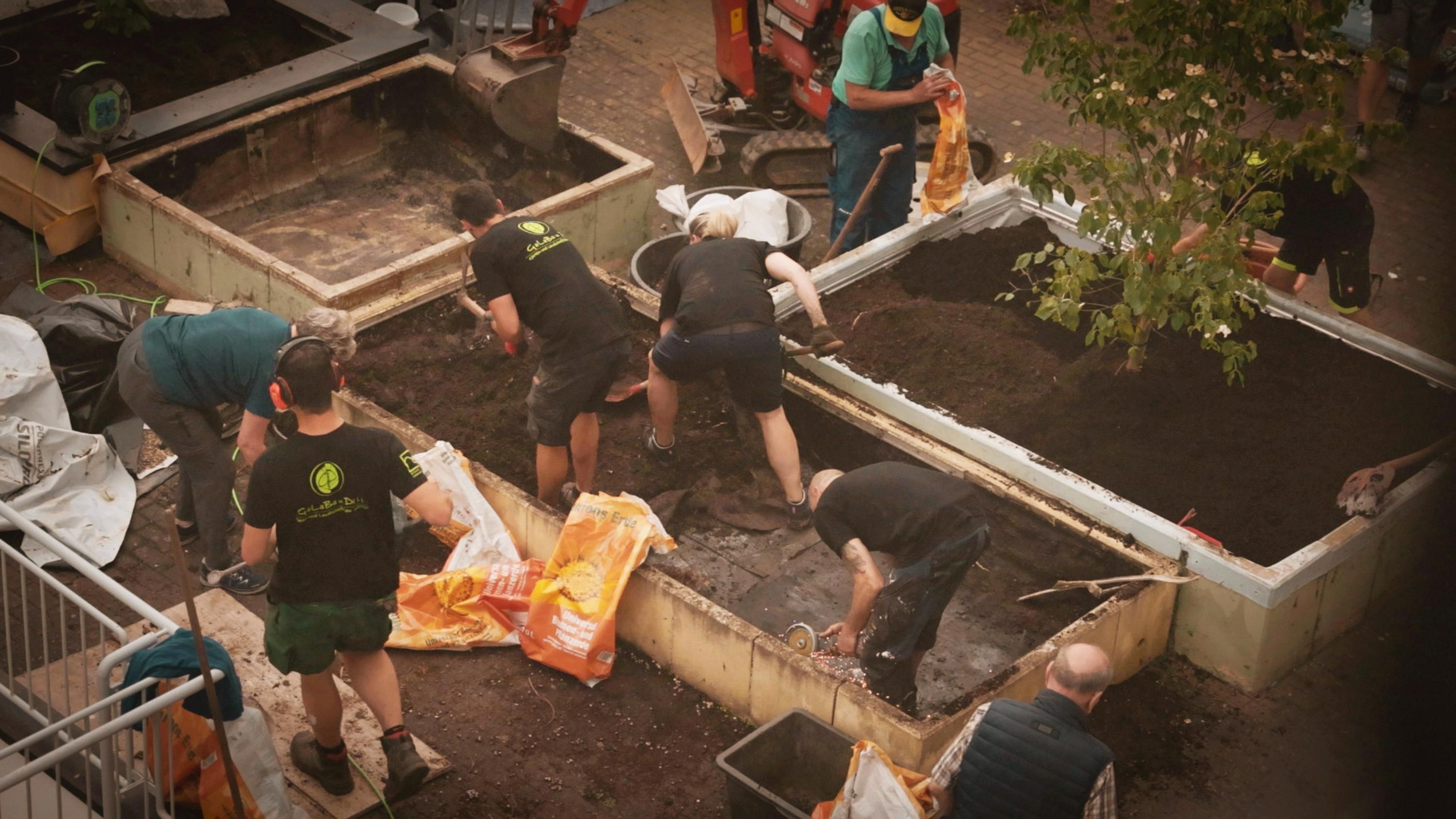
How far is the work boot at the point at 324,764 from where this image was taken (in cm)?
523

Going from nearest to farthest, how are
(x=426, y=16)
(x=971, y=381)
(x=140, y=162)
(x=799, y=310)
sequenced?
(x=971, y=381)
(x=799, y=310)
(x=140, y=162)
(x=426, y=16)

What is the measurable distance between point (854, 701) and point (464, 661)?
172 cm

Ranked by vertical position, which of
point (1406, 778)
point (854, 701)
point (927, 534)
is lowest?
point (854, 701)

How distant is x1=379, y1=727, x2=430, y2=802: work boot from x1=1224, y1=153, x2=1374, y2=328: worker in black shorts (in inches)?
183

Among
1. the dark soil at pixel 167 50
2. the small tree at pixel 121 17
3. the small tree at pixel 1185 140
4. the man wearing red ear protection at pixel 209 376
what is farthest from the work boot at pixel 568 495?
the small tree at pixel 121 17

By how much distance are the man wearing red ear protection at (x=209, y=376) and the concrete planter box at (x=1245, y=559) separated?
2.60 meters

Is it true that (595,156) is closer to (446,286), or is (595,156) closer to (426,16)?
(446,286)

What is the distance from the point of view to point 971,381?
7.15m

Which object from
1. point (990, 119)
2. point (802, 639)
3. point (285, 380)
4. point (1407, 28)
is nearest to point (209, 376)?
point (285, 380)

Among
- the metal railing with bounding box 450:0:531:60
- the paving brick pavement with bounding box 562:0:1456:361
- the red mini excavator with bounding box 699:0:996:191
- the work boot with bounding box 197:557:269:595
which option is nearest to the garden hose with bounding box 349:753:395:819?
the work boot with bounding box 197:557:269:595

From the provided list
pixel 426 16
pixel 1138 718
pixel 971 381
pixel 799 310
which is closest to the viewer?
pixel 1138 718

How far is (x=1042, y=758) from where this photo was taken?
4.34m

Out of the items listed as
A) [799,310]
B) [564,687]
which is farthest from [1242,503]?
[564,687]

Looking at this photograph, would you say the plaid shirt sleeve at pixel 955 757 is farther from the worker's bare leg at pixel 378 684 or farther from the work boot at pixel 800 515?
the work boot at pixel 800 515
